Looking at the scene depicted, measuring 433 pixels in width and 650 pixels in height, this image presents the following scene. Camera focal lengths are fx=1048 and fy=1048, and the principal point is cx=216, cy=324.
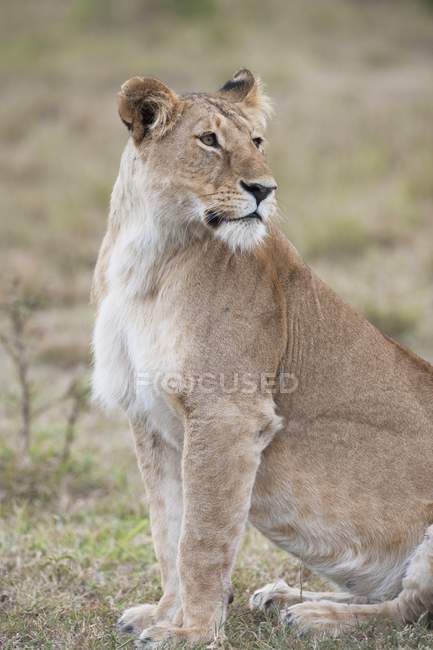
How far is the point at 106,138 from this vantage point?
14.2 metres

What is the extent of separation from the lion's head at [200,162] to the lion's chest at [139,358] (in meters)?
0.30

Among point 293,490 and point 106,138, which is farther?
point 106,138

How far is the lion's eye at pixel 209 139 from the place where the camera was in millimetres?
3248

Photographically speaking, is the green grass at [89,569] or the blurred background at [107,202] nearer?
the green grass at [89,569]

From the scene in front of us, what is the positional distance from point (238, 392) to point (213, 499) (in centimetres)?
32

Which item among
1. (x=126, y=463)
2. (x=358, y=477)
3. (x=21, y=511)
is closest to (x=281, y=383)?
(x=358, y=477)

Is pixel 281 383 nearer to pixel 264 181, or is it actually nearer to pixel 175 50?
pixel 264 181

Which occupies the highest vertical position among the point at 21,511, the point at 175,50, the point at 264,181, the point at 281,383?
the point at 175,50

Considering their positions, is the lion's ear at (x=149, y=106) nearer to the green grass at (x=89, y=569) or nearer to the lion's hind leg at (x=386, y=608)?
the lion's hind leg at (x=386, y=608)

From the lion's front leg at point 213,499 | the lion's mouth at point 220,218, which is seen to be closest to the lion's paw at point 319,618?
the lion's front leg at point 213,499

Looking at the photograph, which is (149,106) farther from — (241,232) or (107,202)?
(107,202)

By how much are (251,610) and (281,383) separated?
0.88m

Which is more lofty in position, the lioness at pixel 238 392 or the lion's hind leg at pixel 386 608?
the lioness at pixel 238 392

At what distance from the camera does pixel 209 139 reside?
3.26m
